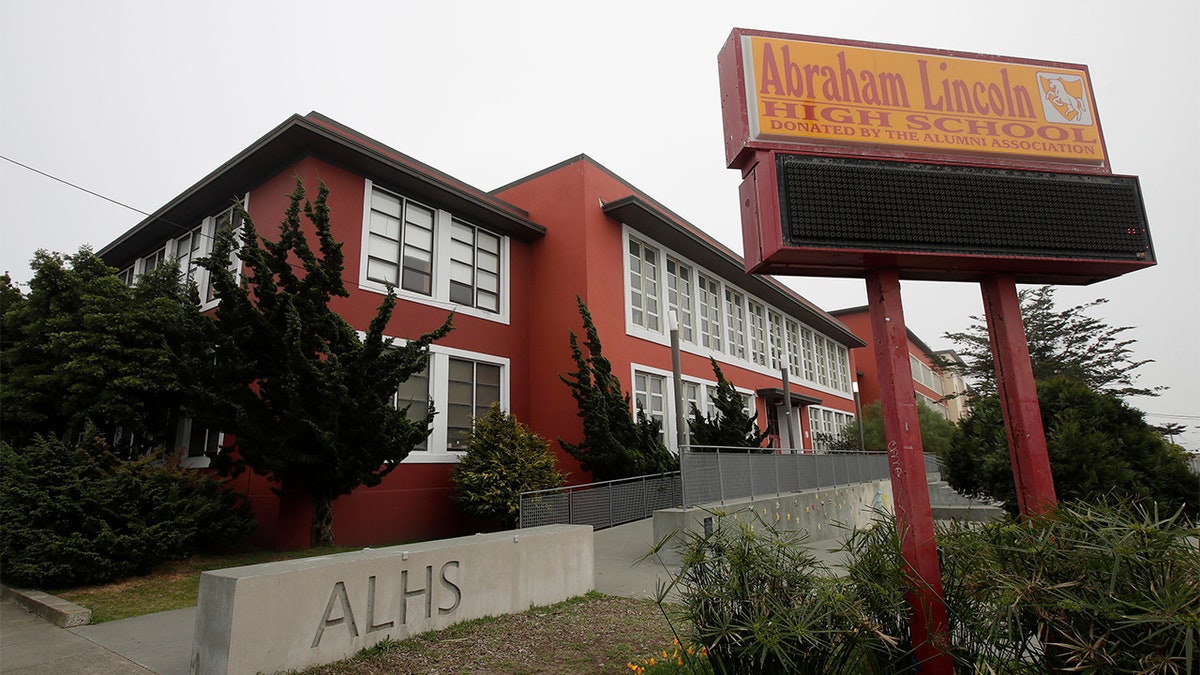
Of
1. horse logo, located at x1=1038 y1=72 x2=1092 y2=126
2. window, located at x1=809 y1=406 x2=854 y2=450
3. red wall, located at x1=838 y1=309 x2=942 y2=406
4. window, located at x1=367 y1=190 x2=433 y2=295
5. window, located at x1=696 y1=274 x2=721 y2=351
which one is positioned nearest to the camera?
horse logo, located at x1=1038 y1=72 x2=1092 y2=126

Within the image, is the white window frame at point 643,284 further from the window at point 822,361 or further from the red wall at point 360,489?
the window at point 822,361

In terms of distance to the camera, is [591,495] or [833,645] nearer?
[833,645]

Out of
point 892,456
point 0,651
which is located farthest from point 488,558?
point 0,651

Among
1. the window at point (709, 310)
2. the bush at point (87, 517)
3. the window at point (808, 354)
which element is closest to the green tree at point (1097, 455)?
the bush at point (87, 517)

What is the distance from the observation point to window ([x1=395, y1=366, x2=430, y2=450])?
13812 millimetres

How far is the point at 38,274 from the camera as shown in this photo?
14.2m

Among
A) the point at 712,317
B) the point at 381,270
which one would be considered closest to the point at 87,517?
the point at 381,270

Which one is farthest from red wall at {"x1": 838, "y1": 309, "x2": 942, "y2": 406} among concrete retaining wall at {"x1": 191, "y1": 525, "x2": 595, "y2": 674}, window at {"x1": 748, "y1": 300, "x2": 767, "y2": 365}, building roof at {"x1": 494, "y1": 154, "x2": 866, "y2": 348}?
concrete retaining wall at {"x1": 191, "y1": 525, "x2": 595, "y2": 674}

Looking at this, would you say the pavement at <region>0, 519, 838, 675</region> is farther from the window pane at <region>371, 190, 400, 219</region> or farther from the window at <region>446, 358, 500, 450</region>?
the window pane at <region>371, 190, 400, 219</region>

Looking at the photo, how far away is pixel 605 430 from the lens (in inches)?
538

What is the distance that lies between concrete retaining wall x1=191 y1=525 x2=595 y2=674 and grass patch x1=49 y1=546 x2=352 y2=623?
3471mm

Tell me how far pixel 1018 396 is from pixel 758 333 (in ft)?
72.2

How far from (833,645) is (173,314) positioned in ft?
48.1

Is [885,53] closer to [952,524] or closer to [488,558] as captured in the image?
[952,524]
